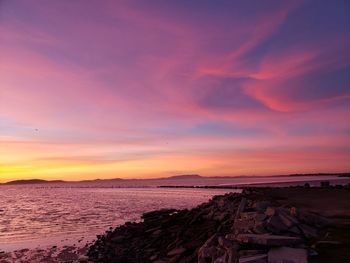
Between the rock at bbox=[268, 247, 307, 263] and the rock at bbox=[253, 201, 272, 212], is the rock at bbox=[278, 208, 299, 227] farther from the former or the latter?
the rock at bbox=[268, 247, 307, 263]

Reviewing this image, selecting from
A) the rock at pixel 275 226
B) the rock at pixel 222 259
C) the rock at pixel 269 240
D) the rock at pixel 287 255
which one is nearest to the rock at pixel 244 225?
the rock at pixel 275 226

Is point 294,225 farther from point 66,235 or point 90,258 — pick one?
point 66,235

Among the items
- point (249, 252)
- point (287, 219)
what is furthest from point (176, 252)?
point (249, 252)

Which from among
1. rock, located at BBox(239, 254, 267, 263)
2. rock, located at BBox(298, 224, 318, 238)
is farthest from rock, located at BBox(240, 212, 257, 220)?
rock, located at BBox(239, 254, 267, 263)

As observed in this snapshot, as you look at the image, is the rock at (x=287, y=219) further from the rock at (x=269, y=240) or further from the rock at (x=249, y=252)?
the rock at (x=249, y=252)

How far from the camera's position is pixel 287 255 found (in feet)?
39.7

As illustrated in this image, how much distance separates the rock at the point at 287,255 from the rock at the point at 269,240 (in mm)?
232

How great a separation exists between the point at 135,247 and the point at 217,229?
4.36m

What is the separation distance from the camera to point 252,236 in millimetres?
13234

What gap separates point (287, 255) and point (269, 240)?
0.82m

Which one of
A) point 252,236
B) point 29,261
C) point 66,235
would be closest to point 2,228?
point 66,235

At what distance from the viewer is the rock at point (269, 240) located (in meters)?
12.8

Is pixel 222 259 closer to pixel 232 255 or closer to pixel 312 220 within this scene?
pixel 232 255

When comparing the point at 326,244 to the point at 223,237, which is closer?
the point at 326,244
